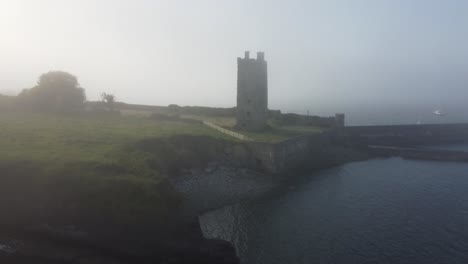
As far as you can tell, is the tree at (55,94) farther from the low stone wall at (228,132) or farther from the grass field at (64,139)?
the low stone wall at (228,132)

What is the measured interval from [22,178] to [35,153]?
134 inches

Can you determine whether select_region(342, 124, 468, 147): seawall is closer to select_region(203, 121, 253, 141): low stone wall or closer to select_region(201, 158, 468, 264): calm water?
select_region(203, 121, 253, 141): low stone wall

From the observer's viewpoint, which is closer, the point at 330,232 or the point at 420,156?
the point at 330,232

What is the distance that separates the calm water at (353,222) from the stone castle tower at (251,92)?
12001mm

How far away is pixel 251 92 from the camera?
45.0m

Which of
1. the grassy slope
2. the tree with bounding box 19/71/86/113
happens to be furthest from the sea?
the tree with bounding box 19/71/86/113

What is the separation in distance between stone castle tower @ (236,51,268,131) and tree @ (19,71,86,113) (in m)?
26.3

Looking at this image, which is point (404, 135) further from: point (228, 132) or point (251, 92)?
point (228, 132)

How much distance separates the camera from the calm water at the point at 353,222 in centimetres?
2020

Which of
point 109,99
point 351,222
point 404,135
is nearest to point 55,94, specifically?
point 109,99

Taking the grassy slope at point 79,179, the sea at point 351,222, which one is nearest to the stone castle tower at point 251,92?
the sea at point 351,222

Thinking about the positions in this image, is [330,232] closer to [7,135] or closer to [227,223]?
[227,223]

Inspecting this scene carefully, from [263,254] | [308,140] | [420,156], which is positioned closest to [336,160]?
[308,140]

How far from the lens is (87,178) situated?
21938 millimetres
